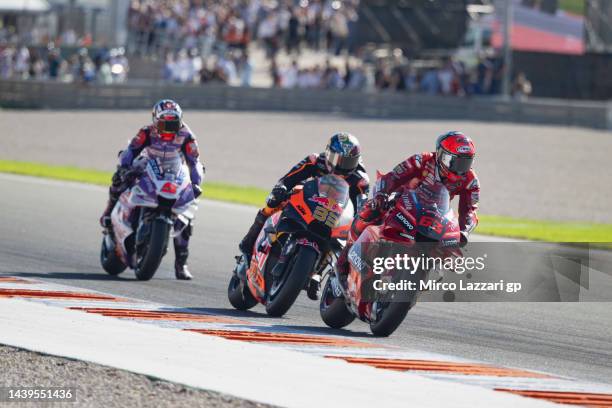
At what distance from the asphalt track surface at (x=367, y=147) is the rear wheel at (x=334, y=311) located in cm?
1079

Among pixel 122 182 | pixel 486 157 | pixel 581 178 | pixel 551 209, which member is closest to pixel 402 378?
pixel 122 182

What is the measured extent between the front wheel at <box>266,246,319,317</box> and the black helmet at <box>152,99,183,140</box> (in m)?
2.88

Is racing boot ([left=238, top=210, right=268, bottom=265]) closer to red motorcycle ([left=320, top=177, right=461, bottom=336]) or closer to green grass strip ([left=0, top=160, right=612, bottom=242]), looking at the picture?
red motorcycle ([left=320, top=177, right=461, bottom=336])

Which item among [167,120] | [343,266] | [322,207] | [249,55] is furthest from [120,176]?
[249,55]

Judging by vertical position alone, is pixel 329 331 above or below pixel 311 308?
above

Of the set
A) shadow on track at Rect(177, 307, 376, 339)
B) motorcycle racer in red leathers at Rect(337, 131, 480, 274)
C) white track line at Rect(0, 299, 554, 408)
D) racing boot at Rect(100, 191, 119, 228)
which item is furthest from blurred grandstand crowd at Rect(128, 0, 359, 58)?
white track line at Rect(0, 299, 554, 408)

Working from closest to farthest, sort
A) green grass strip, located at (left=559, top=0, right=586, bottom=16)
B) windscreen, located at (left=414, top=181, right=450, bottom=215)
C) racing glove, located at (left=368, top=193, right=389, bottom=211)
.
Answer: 1. windscreen, located at (left=414, top=181, right=450, bottom=215)
2. racing glove, located at (left=368, top=193, right=389, bottom=211)
3. green grass strip, located at (left=559, top=0, right=586, bottom=16)

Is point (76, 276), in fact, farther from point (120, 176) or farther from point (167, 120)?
point (167, 120)

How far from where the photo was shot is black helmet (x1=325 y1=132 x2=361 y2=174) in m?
10.2

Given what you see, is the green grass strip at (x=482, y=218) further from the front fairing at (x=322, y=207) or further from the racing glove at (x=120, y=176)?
the front fairing at (x=322, y=207)

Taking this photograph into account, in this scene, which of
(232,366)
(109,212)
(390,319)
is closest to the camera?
(232,366)

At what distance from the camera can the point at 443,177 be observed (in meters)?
9.53

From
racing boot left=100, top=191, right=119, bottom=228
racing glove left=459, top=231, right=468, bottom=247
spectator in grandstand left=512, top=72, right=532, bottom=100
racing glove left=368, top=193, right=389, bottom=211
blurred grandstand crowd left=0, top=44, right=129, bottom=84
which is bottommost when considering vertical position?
blurred grandstand crowd left=0, top=44, right=129, bottom=84

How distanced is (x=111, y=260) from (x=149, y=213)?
0.80 metres
